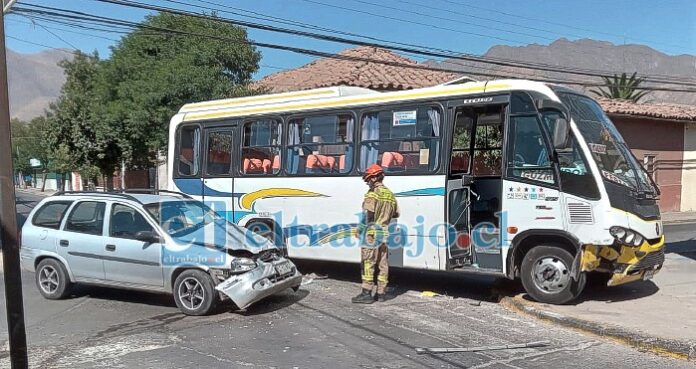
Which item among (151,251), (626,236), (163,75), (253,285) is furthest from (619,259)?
(163,75)

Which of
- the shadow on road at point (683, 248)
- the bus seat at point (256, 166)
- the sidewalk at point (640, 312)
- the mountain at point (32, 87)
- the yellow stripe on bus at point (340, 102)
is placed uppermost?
the mountain at point (32, 87)

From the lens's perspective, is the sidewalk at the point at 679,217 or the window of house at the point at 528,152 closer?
the window of house at the point at 528,152

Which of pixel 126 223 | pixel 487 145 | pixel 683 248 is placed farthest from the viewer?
pixel 683 248

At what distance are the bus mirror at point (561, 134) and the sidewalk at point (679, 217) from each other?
1615cm

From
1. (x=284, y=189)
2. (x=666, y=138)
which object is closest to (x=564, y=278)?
(x=284, y=189)

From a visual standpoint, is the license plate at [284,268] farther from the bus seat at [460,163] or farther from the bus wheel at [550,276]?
the bus wheel at [550,276]

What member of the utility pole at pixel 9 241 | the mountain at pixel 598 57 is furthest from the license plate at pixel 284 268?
the mountain at pixel 598 57

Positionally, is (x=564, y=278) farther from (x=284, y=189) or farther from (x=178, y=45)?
(x=178, y=45)

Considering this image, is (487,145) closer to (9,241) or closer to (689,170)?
(9,241)

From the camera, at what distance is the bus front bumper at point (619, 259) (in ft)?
25.5

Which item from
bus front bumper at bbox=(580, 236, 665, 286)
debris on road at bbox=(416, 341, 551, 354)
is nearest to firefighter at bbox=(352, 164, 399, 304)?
debris on road at bbox=(416, 341, 551, 354)

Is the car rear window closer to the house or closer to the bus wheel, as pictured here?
the bus wheel

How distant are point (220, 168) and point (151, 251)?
3.58m

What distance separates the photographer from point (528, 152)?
8227mm
